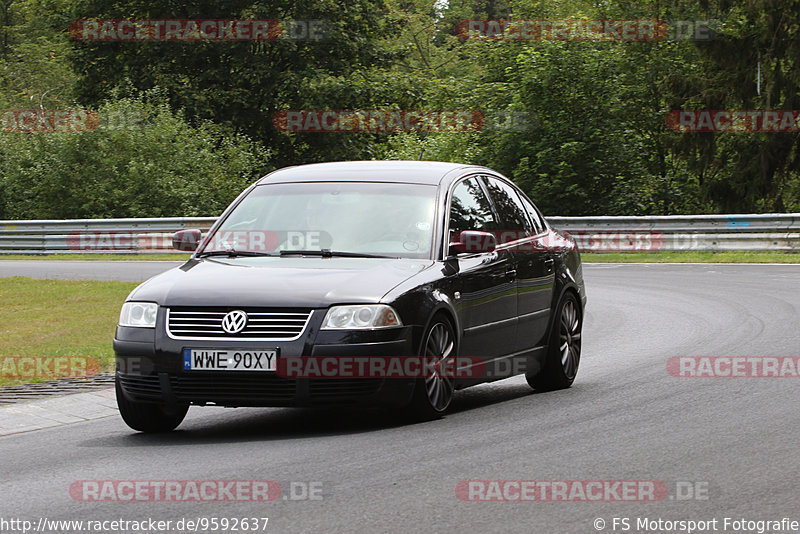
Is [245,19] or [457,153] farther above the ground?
[245,19]

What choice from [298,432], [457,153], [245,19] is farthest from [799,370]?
[245,19]

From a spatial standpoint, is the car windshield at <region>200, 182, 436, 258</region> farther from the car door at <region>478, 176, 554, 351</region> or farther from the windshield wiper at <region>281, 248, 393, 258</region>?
the car door at <region>478, 176, 554, 351</region>

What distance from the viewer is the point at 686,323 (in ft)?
50.3

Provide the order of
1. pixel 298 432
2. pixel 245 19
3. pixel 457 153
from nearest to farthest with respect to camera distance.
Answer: pixel 298 432
pixel 457 153
pixel 245 19

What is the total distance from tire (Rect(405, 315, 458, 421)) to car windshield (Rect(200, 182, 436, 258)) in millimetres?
567

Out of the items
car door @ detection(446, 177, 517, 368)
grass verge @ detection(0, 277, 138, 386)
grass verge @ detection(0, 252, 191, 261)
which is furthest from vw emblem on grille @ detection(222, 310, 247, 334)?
grass verge @ detection(0, 252, 191, 261)

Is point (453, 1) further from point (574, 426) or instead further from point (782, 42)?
point (574, 426)

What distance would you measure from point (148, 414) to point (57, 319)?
830 cm

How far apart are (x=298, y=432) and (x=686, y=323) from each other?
312 inches

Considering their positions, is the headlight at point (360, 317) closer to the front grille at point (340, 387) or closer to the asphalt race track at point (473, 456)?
the front grille at point (340, 387)

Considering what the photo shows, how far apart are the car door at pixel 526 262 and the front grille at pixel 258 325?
8.05ft

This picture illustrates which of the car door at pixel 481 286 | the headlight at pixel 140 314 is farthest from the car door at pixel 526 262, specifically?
the headlight at pixel 140 314

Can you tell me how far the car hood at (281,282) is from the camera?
799cm

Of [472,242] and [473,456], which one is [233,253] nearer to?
[472,242]
